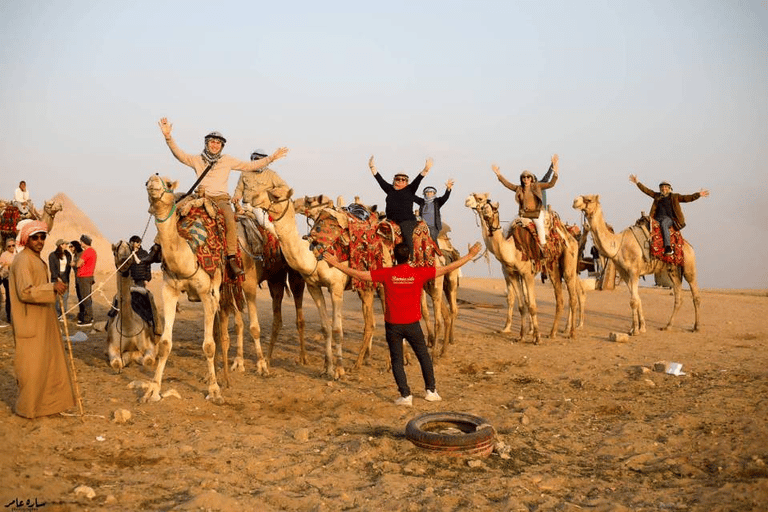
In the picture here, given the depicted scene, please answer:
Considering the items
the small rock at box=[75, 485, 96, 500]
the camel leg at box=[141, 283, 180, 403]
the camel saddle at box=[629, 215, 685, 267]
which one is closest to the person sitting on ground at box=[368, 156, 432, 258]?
the camel leg at box=[141, 283, 180, 403]

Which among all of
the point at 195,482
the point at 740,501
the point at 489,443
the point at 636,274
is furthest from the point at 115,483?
the point at 636,274

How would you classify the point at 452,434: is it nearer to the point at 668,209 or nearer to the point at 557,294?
the point at 557,294

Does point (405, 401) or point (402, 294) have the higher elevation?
point (402, 294)

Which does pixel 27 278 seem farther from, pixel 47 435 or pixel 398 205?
pixel 398 205

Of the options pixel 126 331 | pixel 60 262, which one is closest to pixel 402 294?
pixel 126 331

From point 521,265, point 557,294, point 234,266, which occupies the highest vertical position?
point 521,265

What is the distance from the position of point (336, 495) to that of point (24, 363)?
399cm

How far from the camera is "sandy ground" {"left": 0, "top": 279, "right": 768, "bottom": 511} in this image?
5.80 m

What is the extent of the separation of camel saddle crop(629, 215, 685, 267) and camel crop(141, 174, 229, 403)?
1063 centimetres

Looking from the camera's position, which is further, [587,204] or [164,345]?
[587,204]

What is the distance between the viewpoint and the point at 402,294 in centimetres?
881

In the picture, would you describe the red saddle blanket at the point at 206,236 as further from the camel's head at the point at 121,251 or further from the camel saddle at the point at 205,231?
the camel's head at the point at 121,251

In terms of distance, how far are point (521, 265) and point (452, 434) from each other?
28.0 ft

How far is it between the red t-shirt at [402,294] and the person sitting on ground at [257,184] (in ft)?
8.55
